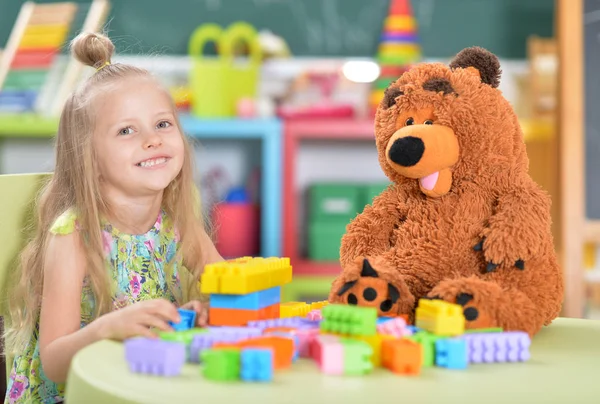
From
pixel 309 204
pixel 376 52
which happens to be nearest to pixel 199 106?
pixel 309 204

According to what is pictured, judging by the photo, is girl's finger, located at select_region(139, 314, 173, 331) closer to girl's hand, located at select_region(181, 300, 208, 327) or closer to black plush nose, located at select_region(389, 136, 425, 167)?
girl's hand, located at select_region(181, 300, 208, 327)

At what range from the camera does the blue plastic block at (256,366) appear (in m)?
0.67

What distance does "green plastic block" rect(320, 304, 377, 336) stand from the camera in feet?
2.47

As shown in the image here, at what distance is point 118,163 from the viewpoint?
1.06m

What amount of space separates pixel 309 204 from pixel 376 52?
56cm

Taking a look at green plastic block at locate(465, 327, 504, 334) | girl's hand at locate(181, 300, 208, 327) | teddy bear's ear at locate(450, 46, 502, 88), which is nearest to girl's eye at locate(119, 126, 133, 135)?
girl's hand at locate(181, 300, 208, 327)

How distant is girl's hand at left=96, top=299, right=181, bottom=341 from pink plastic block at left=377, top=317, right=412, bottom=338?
7.7 inches

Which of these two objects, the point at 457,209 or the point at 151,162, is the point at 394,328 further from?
the point at 151,162

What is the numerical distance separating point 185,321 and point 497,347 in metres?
0.29

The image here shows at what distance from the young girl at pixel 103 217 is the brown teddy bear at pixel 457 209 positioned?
0.30 metres

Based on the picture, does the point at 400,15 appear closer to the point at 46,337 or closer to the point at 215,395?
the point at 46,337

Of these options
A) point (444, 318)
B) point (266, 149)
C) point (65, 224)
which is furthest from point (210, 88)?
point (444, 318)

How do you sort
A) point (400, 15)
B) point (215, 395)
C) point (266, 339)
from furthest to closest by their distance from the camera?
point (400, 15), point (266, 339), point (215, 395)

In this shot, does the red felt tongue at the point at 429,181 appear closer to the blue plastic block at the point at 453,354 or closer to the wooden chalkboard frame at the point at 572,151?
the blue plastic block at the point at 453,354
